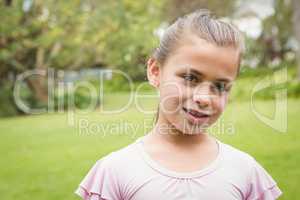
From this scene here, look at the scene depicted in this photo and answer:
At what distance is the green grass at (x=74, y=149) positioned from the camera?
4508 millimetres

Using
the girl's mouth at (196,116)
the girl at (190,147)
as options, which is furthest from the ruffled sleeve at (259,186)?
the girl's mouth at (196,116)

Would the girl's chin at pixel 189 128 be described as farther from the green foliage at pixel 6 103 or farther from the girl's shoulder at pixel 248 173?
the green foliage at pixel 6 103

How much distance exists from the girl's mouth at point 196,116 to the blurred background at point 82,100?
2753 mm

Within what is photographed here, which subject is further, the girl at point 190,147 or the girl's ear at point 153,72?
the girl's ear at point 153,72

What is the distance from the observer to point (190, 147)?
1453 mm

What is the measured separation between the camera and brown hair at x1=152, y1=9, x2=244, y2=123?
140 cm

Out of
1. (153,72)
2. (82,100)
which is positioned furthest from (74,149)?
(82,100)

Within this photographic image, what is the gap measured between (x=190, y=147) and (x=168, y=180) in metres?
0.16

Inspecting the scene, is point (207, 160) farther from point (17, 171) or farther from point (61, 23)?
point (61, 23)

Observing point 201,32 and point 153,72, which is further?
point 153,72

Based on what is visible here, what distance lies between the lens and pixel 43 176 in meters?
5.04

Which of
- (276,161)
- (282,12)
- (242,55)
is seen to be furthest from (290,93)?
(282,12)

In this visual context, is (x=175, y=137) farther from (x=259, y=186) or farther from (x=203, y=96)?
(x=259, y=186)

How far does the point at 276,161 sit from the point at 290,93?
850 cm
